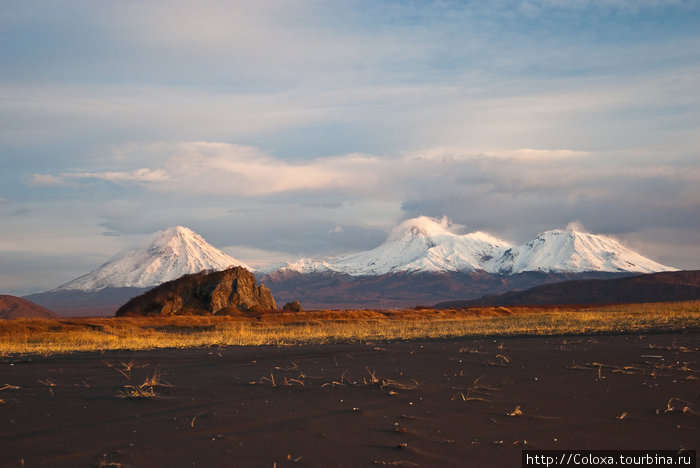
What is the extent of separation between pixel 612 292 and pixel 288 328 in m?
119

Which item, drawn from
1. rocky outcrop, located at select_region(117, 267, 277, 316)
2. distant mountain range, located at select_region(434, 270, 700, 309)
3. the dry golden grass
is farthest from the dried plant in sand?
distant mountain range, located at select_region(434, 270, 700, 309)

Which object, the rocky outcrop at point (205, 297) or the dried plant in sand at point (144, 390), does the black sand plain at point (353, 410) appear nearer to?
the dried plant in sand at point (144, 390)

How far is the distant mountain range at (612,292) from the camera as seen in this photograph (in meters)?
128

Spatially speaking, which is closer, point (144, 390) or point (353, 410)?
point (353, 410)

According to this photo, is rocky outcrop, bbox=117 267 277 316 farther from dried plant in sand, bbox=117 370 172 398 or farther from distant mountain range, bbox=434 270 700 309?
distant mountain range, bbox=434 270 700 309

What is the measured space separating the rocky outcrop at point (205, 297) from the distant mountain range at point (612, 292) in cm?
7447

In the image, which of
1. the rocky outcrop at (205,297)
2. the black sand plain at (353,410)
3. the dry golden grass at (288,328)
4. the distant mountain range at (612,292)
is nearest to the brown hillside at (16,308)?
the rocky outcrop at (205,297)

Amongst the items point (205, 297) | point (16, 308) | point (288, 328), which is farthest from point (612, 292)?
point (16, 308)

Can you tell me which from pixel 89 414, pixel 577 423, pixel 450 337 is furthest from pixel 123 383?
pixel 450 337

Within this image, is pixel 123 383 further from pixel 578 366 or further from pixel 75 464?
pixel 578 366

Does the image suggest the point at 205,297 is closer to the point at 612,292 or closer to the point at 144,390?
the point at 144,390

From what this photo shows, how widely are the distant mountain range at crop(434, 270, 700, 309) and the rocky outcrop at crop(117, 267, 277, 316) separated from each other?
74.5 meters

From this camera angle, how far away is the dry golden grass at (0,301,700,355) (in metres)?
20.9

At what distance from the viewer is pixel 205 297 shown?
54062 mm
